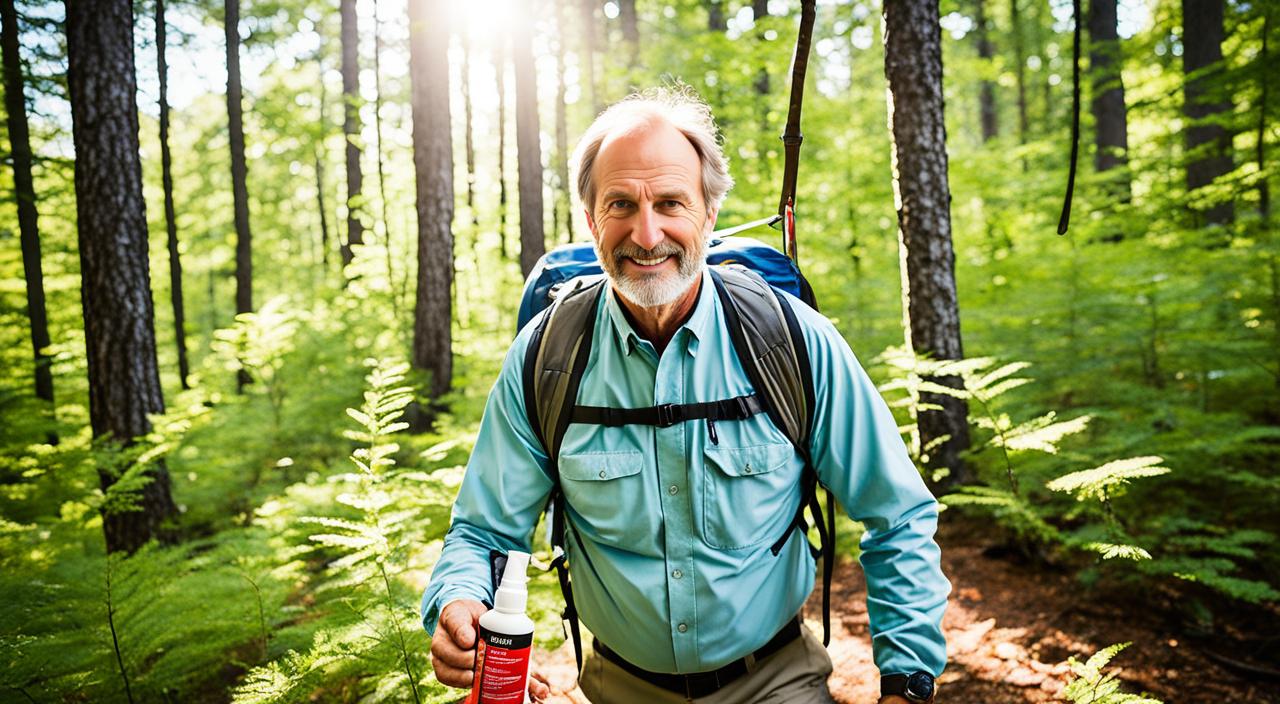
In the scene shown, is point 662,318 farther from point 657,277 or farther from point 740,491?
point 740,491

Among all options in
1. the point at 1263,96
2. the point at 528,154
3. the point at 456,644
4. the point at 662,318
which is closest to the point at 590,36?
the point at 528,154

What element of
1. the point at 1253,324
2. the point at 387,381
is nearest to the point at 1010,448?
the point at 387,381

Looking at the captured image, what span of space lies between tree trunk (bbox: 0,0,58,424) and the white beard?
36.1 feet

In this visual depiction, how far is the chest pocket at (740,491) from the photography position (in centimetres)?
196

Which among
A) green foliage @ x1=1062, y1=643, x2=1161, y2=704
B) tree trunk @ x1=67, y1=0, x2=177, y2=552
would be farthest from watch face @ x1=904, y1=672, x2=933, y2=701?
tree trunk @ x1=67, y1=0, x2=177, y2=552

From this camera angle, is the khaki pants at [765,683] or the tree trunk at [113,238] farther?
the tree trunk at [113,238]

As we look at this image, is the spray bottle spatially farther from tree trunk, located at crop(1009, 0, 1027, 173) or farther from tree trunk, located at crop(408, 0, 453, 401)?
tree trunk, located at crop(1009, 0, 1027, 173)

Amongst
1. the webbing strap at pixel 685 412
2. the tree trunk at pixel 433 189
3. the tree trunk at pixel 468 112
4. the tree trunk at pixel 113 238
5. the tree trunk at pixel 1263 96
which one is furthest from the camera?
the tree trunk at pixel 468 112

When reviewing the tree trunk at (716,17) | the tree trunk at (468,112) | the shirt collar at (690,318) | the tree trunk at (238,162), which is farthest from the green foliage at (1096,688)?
the tree trunk at (716,17)

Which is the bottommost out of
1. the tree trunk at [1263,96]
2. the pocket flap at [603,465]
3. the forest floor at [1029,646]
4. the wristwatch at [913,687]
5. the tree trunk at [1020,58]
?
the forest floor at [1029,646]

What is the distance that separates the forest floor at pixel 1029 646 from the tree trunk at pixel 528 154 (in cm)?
804

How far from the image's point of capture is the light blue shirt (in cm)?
191

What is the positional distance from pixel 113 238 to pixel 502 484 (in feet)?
19.9

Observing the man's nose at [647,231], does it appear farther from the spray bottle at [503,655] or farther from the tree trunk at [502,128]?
the tree trunk at [502,128]
